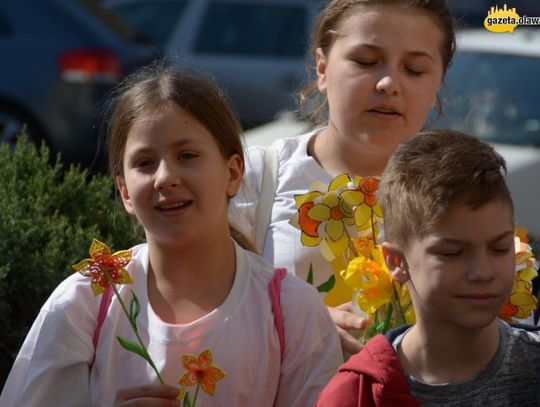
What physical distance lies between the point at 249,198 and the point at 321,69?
1.53 ft

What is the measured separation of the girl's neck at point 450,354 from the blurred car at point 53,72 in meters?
8.31

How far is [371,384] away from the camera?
2.76m

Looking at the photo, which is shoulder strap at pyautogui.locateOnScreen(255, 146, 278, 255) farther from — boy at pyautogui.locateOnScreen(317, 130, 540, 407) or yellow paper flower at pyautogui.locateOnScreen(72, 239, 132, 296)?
boy at pyautogui.locateOnScreen(317, 130, 540, 407)

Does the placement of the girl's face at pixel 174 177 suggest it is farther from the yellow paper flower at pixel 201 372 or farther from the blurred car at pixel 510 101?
the blurred car at pixel 510 101

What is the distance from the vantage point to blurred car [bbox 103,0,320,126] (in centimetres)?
1310

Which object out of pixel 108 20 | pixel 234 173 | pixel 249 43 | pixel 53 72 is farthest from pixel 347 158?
pixel 249 43

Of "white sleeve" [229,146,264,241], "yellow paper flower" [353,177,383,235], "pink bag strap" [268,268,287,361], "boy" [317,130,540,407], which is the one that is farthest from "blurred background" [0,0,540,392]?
"boy" [317,130,540,407]

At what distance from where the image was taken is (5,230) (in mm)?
4137

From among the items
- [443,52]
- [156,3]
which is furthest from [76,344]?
[156,3]

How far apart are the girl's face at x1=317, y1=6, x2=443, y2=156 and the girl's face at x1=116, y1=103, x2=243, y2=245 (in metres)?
0.58

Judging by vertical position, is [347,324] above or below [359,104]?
below

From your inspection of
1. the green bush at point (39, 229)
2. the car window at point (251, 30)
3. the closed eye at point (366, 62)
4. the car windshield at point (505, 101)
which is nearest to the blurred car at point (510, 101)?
the car windshield at point (505, 101)

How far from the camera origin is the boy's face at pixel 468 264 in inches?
107

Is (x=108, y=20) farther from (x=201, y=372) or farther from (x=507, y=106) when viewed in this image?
(x=201, y=372)
